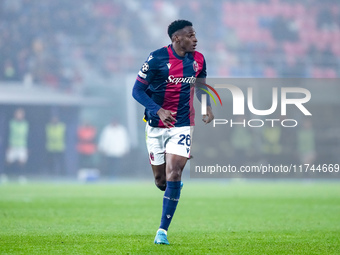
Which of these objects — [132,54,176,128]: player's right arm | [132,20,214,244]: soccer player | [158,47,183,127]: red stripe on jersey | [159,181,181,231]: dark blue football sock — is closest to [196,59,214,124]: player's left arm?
[132,20,214,244]: soccer player

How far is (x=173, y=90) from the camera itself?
273 inches

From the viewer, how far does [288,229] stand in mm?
8047

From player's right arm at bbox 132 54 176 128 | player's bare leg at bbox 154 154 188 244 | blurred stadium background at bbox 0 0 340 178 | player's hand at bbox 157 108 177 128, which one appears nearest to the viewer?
player's bare leg at bbox 154 154 188 244

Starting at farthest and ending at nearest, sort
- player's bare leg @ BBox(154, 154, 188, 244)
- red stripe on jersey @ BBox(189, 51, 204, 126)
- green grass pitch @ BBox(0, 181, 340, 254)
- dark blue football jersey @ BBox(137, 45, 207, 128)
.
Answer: red stripe on jersey @ BBox(189, 51, 204, 126)
dark blue football jersey @ BBox(137, 45, 207, 128)
player's bare leg @ BBox(154, 154, 188, 244)
green grass pitch @ BBox(0, 181, 340, 254)

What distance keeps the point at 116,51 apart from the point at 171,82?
21.7m

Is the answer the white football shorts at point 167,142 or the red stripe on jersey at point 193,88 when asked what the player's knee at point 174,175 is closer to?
the white football shorts at point 167,142

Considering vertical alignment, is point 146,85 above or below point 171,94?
above

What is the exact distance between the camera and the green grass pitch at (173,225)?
6.05 m

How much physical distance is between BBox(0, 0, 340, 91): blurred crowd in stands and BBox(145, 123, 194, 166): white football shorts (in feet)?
60.0

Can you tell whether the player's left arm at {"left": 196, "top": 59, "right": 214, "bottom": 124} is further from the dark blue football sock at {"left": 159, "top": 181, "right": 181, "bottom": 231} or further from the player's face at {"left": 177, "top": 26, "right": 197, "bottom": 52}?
the dark blue football sock at {"left": 159, "top": 181, "right": 181, "bottom": 231}

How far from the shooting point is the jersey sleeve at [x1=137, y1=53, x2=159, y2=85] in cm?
675

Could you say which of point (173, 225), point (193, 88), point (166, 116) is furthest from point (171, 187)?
point (173, 225)

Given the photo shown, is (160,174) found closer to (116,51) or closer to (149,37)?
(116,51)

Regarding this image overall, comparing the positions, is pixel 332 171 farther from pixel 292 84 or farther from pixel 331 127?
pixel 292 84
